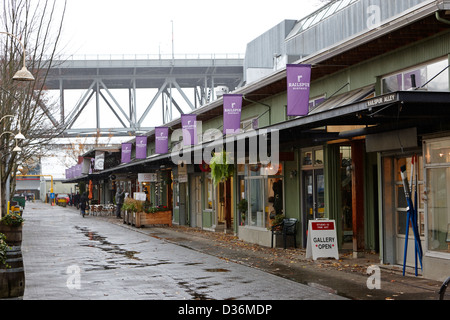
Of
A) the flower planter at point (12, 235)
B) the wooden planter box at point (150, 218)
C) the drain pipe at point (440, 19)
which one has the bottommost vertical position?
the wooden planter box at point (150, 218)

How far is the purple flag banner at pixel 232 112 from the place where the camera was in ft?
67.9

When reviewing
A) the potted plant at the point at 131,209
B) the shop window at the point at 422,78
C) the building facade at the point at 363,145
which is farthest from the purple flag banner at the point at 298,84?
the potted plant at the point at 131,209

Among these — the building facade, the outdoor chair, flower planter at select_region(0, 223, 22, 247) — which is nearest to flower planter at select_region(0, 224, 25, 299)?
flower planter at select_region(0, 223, 22, 247)

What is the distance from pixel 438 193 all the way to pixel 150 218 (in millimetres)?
20472

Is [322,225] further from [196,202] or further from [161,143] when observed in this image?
[161,143]

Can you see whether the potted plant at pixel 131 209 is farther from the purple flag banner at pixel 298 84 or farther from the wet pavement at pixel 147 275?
the purple flag banner at pixel 298 84

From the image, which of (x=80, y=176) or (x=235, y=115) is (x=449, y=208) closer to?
(x=235, y=115)

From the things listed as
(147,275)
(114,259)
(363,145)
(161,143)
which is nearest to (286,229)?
(363,145)

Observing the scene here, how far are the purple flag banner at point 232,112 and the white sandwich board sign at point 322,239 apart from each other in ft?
18.9

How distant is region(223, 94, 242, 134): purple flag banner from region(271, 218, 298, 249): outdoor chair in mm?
3533

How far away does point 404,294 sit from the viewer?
10.8 m

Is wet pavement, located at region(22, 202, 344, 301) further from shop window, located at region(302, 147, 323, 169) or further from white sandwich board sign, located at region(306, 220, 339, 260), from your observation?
shop window, located at region(302, 147, 323, 169)

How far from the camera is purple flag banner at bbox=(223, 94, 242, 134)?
2069 cm

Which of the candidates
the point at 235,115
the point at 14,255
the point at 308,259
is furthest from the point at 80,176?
the point at 14,255
